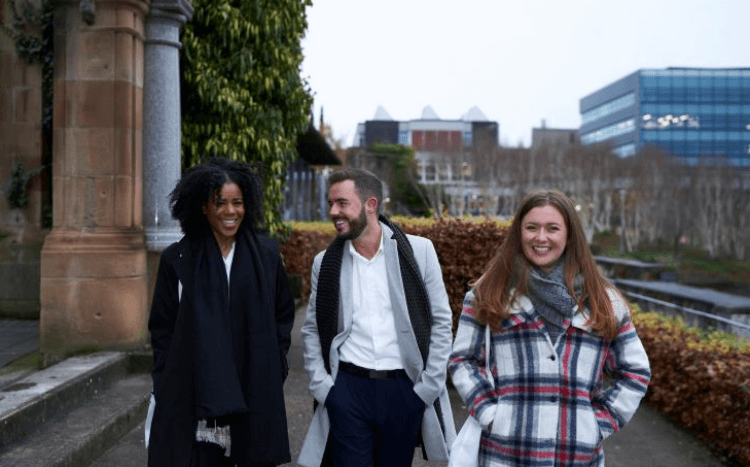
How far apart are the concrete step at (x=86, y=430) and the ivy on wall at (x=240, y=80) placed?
3487 mm

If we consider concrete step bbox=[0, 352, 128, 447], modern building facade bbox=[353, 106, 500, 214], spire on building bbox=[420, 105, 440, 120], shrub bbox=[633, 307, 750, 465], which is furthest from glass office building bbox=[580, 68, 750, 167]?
concrete step bbox=[0, 352, 128, 447]

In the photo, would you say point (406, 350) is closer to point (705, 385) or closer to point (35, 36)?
point (705, 385)

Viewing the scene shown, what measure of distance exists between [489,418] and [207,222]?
4.80 ft

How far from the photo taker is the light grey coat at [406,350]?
3.29 m

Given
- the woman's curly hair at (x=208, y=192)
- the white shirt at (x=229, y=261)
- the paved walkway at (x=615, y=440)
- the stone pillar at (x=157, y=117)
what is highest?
the stone pillar at (x=157, y=117)

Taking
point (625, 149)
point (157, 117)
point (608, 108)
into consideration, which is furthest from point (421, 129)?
point (157, 117)

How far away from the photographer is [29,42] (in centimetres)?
772

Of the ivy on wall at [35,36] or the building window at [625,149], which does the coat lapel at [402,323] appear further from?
the building window at [625,149]

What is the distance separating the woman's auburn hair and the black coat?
956 mm

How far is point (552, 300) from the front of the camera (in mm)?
2600

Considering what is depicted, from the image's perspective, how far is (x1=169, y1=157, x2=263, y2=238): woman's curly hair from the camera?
307cm

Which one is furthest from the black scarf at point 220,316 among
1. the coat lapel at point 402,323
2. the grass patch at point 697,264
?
the grass patch at point 697,264

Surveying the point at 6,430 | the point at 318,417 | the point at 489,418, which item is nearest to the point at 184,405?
the point at 318,417

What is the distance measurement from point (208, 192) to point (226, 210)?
0.11 meters
